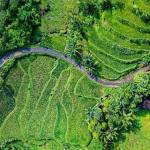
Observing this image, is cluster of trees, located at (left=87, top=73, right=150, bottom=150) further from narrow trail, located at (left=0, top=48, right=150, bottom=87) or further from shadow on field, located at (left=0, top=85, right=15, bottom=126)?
shadow on field, located at (left=0, top=85, right=15, bottom=126)

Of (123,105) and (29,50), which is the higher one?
(29,50)

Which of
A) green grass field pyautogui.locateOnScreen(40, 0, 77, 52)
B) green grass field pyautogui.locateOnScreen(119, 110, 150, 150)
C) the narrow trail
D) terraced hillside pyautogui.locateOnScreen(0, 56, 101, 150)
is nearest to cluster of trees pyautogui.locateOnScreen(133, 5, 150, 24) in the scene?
the narrow trail

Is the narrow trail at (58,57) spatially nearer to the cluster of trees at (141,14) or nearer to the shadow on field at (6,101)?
the shadow on field at (6,101)

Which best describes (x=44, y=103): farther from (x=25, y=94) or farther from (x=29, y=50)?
(x=29, y=50)

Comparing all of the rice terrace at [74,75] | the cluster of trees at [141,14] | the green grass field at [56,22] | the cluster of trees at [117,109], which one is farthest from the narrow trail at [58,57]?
the cluster of trees at [141,14]

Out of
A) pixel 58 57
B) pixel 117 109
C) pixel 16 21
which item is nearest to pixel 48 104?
pixel 58 57

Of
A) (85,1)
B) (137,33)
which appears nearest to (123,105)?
(137,33)

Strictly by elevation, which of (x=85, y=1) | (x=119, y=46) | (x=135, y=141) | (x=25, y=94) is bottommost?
(x=135, y=141)
